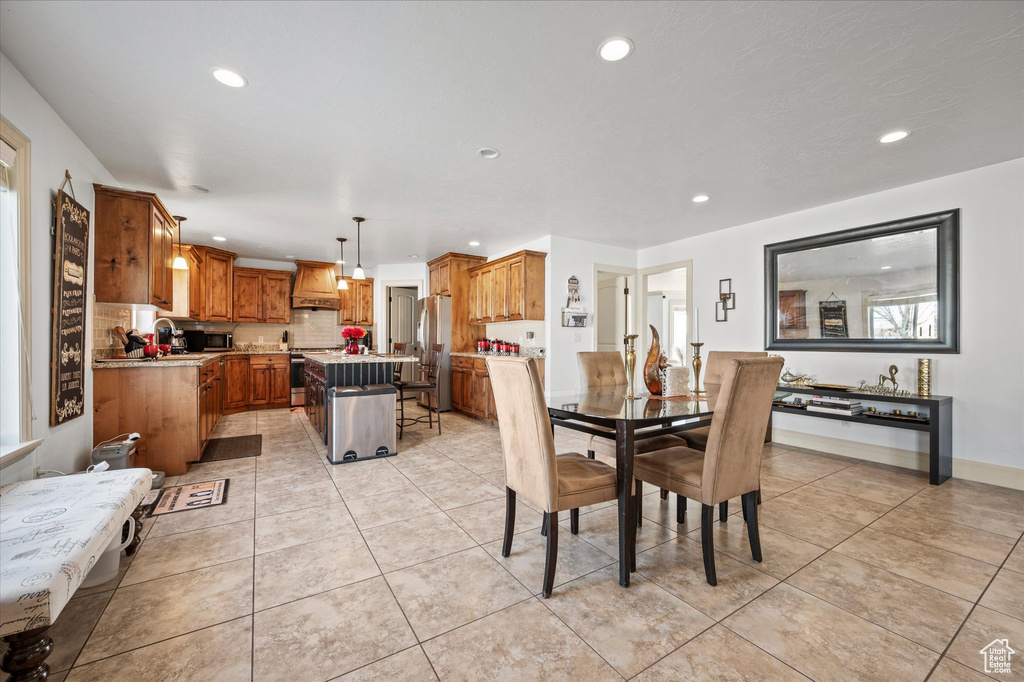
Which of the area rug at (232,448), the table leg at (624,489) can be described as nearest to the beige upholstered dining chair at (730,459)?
the table leg at (624,489)

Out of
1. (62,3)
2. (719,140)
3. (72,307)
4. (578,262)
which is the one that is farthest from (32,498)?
(578,262)

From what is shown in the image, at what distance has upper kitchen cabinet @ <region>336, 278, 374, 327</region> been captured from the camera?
7750 millimetres

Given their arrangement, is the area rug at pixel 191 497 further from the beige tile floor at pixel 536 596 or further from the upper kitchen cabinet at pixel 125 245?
the upper kitchen cabinet at pixel 125 245

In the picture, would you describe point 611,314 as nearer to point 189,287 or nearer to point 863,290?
point 863,290

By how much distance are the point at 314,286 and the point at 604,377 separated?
5932 mm

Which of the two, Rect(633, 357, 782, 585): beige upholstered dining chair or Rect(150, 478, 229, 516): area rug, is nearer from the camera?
Rect(633, 357, 782, 585): beige upholstered dining chair

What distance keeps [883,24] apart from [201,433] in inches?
213

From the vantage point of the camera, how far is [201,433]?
381cm

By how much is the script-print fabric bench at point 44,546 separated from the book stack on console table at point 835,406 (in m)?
4.94

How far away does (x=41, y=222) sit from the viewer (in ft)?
7.70

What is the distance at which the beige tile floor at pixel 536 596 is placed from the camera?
56.9 inches

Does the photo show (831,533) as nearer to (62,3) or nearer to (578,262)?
(578,262)

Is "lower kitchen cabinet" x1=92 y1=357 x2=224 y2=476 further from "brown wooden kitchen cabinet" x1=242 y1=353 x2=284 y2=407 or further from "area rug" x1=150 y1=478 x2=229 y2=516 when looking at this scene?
"brown wooden kitchen cabinet" x1=242 y1=353 x2=284 y2=407

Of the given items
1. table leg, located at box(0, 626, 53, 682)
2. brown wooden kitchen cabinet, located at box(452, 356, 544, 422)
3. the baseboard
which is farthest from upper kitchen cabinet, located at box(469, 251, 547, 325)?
table leg, located at box(0, 626, 53, 682)
